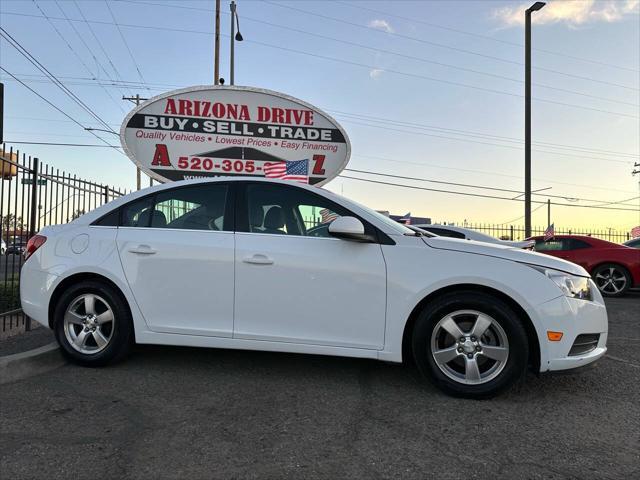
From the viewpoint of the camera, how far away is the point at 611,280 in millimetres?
10133

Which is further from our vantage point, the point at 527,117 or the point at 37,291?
the point at 527,117

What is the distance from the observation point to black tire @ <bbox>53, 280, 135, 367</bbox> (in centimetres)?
388

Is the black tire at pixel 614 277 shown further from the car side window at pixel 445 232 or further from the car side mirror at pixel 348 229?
the car side mirror at pixel 348 229

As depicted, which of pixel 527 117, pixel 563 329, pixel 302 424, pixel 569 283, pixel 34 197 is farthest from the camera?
pixel 527 117

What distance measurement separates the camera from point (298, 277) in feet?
11.7

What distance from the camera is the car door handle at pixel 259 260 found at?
11.9 ft

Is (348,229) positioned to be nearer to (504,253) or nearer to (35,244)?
(504,253)

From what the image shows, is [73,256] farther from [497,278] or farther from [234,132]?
[234,132]

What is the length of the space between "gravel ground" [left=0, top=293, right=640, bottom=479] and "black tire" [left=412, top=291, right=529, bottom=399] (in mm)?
111

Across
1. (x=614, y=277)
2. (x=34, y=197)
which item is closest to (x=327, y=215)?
(x=34, y=197)

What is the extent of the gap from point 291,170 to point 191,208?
5647 millimetres

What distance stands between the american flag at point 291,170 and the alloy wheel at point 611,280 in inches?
259

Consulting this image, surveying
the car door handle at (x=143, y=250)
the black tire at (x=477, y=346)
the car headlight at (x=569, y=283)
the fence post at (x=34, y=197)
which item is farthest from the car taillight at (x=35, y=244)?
the car headlight at (x=569, y=283)

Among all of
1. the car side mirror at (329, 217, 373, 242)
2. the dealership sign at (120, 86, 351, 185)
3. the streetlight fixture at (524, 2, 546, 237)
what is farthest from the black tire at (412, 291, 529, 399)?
the streetlight fixture at (524, 2, 546, 237)
